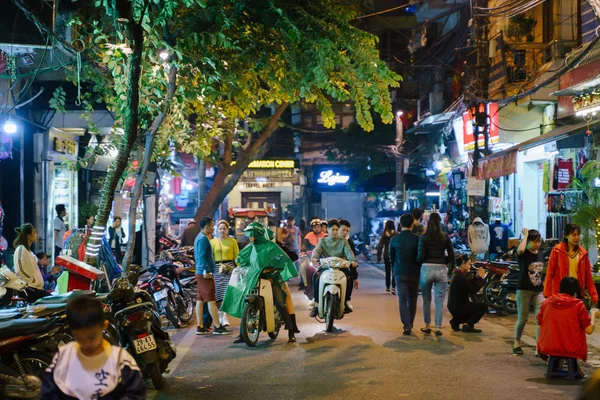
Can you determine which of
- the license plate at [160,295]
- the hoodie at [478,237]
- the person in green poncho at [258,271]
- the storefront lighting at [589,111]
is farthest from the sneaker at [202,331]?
the storefront lighting at [589,111]

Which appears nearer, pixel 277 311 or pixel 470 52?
pixel 277 311

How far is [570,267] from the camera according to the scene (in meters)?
9.62

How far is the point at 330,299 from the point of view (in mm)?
12297

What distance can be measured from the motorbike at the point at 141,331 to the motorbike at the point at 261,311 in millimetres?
2404

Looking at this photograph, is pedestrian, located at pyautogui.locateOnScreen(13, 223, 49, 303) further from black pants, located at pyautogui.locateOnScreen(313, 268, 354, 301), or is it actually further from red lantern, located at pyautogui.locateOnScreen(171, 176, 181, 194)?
red lantern, located at pyautogui.locateOnScreen(171, 176, 181, 194)

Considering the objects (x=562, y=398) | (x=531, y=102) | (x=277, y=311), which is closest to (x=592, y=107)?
(x=531, y=102)

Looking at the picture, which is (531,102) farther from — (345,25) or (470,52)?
(345,25)

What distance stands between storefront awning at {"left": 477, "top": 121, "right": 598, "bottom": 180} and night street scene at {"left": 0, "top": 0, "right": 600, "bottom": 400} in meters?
0.08

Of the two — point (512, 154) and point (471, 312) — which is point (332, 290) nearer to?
point (471, 312)

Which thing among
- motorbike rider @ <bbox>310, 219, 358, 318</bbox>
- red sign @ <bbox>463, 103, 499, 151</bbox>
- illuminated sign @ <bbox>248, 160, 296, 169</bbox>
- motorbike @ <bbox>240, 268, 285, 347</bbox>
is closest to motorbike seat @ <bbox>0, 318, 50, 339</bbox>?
motorbike @ <bbox>240, 268, 285, 347</bbox>

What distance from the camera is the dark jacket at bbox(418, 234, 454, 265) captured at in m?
12.1

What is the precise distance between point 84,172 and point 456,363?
1522cm

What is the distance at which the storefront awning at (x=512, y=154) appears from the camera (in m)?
16.4

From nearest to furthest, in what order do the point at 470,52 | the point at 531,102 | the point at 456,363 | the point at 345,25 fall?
1. the point at 456,363
2. the point at 345,25
3. the point at 531,102
4. the point at 470,52
